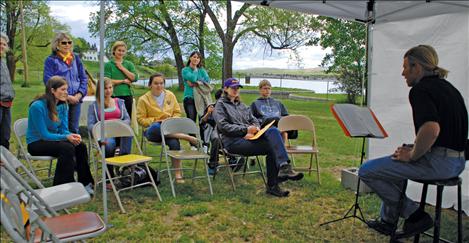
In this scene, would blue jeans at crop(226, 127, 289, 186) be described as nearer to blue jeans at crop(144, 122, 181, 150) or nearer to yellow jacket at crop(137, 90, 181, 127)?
blue jeans at crop(144, 122, 181, 150)

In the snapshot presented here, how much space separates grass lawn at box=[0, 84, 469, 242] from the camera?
3.54m

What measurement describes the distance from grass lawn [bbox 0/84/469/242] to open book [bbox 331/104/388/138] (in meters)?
0.86

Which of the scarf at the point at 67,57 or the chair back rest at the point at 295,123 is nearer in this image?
the scarf at the point at 67,57

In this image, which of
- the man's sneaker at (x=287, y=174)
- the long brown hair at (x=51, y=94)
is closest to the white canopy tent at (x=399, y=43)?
the man's sneaker at (x=287, y=174)

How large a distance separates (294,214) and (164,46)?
61.4 ft

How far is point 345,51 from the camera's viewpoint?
18.1 metres

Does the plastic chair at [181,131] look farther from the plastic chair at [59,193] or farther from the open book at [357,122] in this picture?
the plastic chair at [59,193]

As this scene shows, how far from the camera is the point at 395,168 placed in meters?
3.21

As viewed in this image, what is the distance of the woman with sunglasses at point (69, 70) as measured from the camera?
4.80 meters

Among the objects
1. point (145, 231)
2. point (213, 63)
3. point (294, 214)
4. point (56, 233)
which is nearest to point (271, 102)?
point (294, 214)

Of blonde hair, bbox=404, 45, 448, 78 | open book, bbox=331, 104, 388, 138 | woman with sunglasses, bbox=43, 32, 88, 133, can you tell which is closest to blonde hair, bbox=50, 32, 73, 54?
woman with sunglasses, bbox=43, 32, 88, 133

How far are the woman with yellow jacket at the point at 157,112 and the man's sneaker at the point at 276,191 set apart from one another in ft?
3.52

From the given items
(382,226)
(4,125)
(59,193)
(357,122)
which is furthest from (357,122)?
(4,125)

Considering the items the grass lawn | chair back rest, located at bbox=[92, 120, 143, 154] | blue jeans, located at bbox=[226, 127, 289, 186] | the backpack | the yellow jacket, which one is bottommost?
the grass lawn
